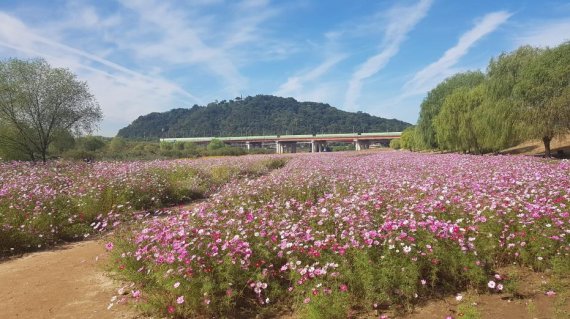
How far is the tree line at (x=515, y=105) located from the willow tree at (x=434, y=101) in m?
8.15

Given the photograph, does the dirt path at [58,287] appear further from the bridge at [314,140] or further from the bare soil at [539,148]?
the bridge at [314,140]

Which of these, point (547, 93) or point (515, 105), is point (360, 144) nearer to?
point (515, 105)

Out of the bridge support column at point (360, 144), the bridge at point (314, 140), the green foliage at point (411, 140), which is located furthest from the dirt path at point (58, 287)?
the bridge support column at point (360, 144)

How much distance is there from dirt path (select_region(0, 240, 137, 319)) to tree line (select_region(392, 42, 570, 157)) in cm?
2313

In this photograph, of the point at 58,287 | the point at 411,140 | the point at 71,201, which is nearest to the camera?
the point at 58,287

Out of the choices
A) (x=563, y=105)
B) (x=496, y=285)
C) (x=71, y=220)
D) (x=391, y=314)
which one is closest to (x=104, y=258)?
(x=71, y=220)

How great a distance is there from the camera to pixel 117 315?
4.42 metres

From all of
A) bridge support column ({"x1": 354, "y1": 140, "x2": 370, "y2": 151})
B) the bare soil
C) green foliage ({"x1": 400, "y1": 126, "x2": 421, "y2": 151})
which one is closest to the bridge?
bridge support column ({"x1": 354, "y1": 140, "x2": 370, "y2": 151})

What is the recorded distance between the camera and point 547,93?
69.4 ft

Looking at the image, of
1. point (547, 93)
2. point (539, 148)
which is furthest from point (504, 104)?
point (539, 148)

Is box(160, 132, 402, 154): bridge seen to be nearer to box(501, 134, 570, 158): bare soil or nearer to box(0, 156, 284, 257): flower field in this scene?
box(501, 134, 570, 158): bare soil

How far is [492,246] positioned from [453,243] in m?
0.58

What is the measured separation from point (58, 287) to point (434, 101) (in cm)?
4481

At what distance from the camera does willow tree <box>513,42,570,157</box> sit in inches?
797
